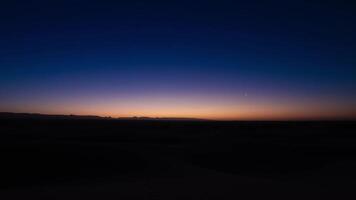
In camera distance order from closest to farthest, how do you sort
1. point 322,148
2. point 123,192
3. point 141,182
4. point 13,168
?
point 123,192, point 141,182, point 13,168, point 322,148

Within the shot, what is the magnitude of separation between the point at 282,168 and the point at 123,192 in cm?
1177

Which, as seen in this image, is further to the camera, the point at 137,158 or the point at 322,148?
the point at 322,148

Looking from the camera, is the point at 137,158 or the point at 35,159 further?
the point at 137,158

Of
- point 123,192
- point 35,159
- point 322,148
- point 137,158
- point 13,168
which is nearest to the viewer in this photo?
point 123,192

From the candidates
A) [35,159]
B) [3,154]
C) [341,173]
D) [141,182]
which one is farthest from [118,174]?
[341,173]

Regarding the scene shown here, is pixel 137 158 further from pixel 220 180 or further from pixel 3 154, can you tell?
pixel 3 154

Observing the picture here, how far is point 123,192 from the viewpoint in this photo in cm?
1141

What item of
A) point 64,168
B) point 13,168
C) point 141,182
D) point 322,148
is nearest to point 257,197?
point 141,182

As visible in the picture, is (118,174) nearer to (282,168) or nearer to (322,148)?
(282,168)

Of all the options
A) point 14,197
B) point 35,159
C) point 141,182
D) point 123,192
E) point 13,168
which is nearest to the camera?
point 14,197

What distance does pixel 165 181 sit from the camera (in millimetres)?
13539

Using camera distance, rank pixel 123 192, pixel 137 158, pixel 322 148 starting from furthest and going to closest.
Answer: pixel 322 148 → pixel 137 158 → pixel 123 192

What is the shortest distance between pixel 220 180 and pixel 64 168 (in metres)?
8.47

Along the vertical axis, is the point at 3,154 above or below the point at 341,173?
above
